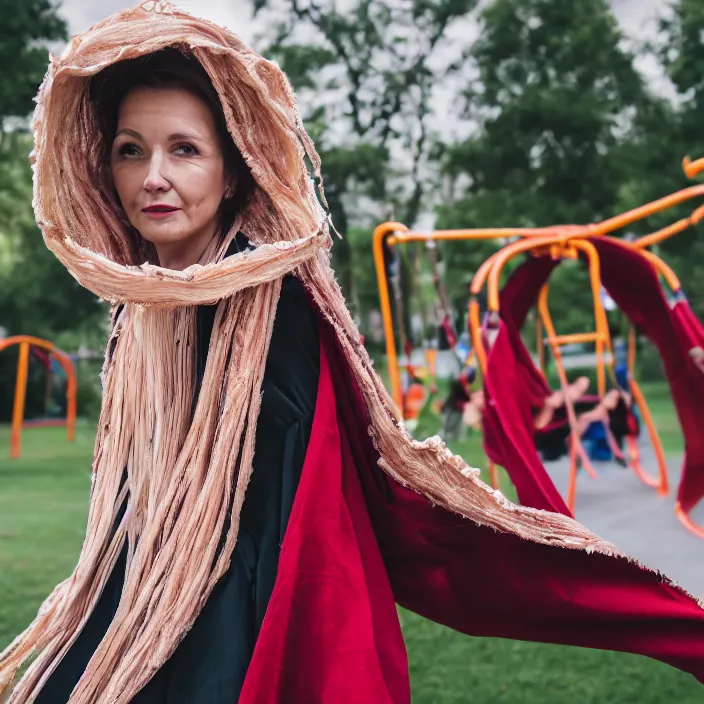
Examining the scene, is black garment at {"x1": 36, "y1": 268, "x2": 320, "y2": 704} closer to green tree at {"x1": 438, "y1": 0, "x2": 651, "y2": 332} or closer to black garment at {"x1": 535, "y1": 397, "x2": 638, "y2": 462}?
black garment at {"x1": 535, "y1": 397, "x2": 638, "y2": 462}

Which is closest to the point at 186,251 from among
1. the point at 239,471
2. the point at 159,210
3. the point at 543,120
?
the point at 159,210

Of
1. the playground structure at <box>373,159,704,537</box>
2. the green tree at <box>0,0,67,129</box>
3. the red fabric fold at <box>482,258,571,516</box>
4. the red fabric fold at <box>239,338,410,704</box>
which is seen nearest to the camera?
the red fabric fold at <box>239,338,410,704</box>

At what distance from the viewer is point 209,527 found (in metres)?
1.24

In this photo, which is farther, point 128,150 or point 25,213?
point 25,213

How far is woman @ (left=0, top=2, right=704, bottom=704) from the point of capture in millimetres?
1192

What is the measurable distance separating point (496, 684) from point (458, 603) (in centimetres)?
142

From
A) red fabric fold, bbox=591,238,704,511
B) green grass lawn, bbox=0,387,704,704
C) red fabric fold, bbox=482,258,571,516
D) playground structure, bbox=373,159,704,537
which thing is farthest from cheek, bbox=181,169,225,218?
red fabric fold, bbox=591,238,704,511

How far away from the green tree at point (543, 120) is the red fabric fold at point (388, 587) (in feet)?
32.0

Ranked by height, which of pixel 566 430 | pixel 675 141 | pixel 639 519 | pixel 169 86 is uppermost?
pixel 675 141

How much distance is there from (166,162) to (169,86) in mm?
112

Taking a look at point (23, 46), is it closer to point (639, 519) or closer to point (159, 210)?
point (639, 519)

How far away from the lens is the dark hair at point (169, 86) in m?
1.32

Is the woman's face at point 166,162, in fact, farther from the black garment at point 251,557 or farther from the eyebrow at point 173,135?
the black garment at point 251,557

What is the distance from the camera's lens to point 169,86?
132cm
